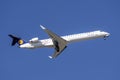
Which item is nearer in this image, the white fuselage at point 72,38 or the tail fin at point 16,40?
the white fuselage at point 72,38

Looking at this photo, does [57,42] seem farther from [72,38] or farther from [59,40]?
[72,38]

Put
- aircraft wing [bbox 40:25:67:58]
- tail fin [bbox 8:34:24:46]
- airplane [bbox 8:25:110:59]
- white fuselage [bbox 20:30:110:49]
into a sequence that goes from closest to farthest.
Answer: aircraft wing [bbox 40:25:67:58] < airplane [bbox 8:25:110:59] < white fuselage [bbox 20:30:110:49] < tail fin [bbox 8:34:24:46]

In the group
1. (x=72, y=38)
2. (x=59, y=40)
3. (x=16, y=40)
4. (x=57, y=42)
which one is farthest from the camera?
(x=16, y=40)

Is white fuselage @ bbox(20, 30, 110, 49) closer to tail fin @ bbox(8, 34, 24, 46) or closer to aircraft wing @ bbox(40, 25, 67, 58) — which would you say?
A: aircraft wing @ bbox(40, 25, 67, 58)

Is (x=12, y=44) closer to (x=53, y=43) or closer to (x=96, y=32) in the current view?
(x=53, y=43)

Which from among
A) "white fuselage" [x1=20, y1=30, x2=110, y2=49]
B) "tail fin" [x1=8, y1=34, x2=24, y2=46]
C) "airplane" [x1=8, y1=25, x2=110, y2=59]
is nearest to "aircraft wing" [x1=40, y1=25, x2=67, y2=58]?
"airplane" [x1=8, y1=25, x2=110, y2=59]

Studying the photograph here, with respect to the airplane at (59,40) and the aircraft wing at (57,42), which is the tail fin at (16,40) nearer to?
the airplane at (59,40)

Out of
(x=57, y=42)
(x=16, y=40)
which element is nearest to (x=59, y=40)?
(x=57, y=42)

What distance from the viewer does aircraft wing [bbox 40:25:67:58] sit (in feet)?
209

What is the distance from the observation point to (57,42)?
213 feet

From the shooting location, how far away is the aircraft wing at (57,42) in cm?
6356

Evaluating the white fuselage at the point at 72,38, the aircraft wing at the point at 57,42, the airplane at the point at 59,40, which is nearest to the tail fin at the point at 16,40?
the airplane at the point at 59,40

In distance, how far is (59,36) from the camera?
210 ft

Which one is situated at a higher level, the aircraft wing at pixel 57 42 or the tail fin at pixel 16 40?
the tail fin at pixel 16 40
